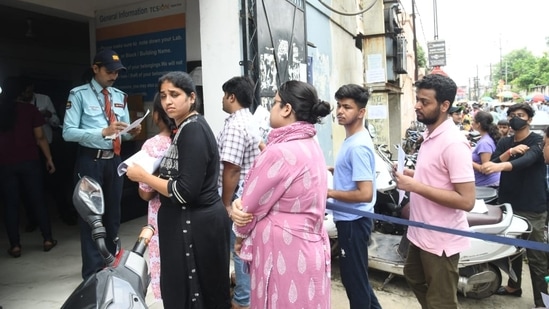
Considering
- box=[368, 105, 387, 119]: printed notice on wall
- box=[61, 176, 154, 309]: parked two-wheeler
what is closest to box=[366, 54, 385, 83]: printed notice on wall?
box=[368, 105, 387, 119]: printed notice on wall

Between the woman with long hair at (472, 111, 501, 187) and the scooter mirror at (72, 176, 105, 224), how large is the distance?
416 centimetres

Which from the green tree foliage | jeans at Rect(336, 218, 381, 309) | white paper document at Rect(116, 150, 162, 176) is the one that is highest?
the green tree foliage

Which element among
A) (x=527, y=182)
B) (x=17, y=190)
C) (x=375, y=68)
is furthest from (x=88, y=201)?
(x=375, y=68)

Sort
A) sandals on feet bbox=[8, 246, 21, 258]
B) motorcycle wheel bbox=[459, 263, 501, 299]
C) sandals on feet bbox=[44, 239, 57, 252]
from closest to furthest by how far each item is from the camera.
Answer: motorcycle wheel bbox=[459, 263, 501, 299], sandals on feet bbox=[8, 246, 21, 258], sandals on feet bbox=[44, 239, 57, 252]

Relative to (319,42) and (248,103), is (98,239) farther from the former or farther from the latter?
(319,42)

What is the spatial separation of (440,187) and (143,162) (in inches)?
67.5

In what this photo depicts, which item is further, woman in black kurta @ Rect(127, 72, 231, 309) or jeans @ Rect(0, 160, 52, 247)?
jeans @ Rect(0, 160, 52, 247)

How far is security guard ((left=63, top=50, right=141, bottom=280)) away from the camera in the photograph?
126 inches

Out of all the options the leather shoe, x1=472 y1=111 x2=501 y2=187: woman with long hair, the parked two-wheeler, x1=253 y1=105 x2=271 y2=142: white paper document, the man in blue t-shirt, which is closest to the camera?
the parked two-wheeler

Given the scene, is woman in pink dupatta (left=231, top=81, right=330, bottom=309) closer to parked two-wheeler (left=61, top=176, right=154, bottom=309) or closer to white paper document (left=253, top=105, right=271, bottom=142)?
parked two-wheeler (left=61, top=176, right=154, bottom=309)

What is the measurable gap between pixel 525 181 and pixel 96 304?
3.87m

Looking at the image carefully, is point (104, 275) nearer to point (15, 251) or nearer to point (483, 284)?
point (15, 251)

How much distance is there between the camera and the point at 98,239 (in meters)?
1.54

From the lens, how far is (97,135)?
3225mm
